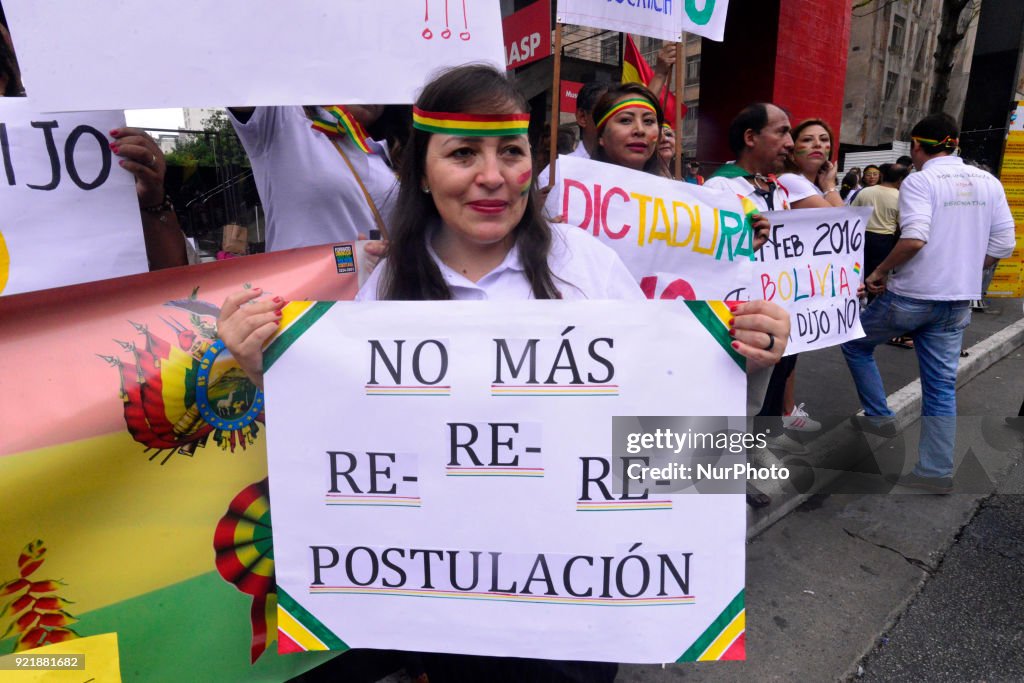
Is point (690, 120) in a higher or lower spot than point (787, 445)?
A: higher

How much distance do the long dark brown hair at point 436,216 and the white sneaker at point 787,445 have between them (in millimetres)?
3126

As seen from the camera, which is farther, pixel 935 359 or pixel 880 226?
pixel 880 226

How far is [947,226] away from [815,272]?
1.06 meters

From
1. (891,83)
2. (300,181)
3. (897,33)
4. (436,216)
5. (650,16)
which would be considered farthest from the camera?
(891,83)

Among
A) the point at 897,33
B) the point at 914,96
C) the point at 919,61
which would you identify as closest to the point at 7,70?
the point at 897,33

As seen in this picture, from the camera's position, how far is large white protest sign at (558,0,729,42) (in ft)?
8.18

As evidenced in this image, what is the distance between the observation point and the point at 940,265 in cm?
356

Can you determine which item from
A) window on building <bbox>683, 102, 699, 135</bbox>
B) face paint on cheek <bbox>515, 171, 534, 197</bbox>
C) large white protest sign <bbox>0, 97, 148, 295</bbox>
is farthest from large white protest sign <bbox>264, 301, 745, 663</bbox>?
window on building <bbox>683, 102, 699, 135</bbox>

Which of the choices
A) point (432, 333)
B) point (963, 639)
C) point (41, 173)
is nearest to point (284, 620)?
point (432, 333)

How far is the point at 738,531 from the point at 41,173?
5.81 feet

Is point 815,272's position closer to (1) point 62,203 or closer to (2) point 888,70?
Answer: (1) point 62,203

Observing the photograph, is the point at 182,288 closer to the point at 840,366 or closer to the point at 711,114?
the point at 840,366

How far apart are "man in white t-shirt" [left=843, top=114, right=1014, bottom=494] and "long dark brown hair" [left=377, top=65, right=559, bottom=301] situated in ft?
10.0

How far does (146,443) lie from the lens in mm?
1513
